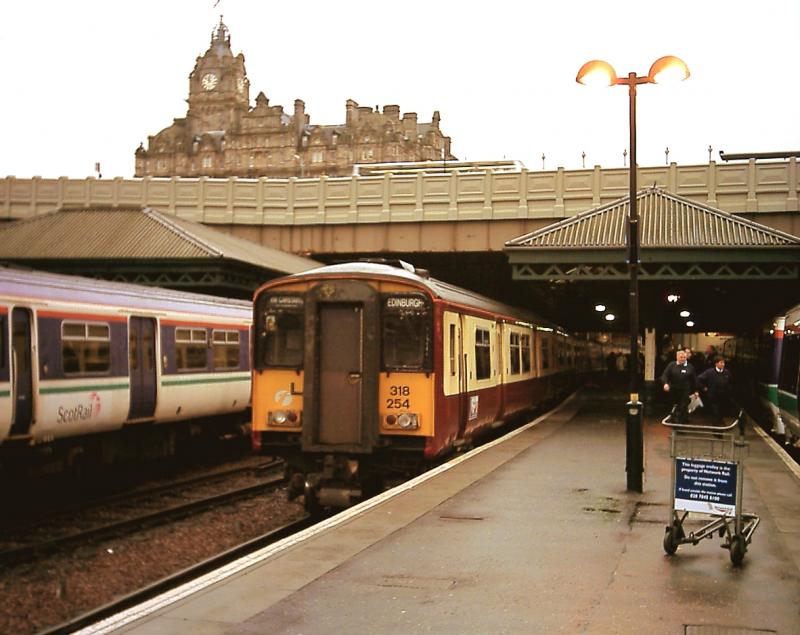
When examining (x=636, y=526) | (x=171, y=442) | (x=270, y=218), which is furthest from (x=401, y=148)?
(x=636, y=526)

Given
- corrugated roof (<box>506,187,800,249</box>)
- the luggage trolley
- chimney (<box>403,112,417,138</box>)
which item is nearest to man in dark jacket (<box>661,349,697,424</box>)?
corrugated roof (<box>506,187,800,249</box>)

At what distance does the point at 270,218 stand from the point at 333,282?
70.1 feet

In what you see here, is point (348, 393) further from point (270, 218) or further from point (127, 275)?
point (270, 218)

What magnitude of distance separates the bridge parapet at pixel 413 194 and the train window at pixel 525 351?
8203 millimetres

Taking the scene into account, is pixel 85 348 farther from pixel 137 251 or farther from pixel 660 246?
pixel 660 246

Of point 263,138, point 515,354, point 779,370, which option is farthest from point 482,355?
point 263,138

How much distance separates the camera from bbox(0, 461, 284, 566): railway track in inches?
425

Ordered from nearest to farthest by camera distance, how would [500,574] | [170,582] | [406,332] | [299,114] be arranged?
1. [500,574]
2. [170,582]
3. [406,332]
4. [299,114]

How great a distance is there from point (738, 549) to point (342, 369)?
18.1ft

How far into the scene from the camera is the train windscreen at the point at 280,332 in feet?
40.1

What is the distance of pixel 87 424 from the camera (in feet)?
45.3

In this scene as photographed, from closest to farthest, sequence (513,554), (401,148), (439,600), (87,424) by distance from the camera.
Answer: (439,600) < (513,554) < (87,424) < (401,148)

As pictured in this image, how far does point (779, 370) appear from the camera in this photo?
69.5 ft

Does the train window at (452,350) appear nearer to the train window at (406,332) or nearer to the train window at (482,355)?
the train window at (406,332)
